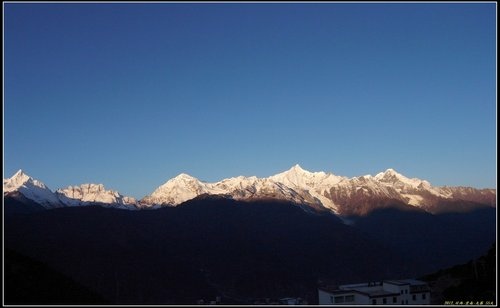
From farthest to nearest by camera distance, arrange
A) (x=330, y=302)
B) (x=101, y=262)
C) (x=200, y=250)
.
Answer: (x=200, y=250), (x=101, y=262), (x=330, y=302)

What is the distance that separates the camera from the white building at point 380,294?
52.5m

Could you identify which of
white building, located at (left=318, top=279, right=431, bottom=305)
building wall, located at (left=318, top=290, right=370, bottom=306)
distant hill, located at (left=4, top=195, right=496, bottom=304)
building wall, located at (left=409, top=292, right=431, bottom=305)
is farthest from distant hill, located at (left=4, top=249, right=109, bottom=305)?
distant hill, located at (left=4, top=195, right=496, bottom=304)

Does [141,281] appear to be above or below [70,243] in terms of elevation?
below

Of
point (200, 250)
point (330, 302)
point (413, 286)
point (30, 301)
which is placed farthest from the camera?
point (200, 250)

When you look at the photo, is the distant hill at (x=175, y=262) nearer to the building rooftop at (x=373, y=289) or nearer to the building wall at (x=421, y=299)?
the building rooftop at (x=373, y=289)

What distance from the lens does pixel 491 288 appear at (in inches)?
2148

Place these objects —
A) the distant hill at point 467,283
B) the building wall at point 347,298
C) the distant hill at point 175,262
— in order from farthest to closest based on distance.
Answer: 1. the distant hill at point 175,262
2. the distant hill at point 467,283
3. the building wall at point 347,298

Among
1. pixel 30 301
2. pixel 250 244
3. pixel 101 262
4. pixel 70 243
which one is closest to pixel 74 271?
pixel 101 262

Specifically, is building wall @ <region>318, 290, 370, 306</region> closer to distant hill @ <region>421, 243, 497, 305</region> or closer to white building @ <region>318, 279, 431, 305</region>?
white building @ <region>318, 279, 431, 305</region>

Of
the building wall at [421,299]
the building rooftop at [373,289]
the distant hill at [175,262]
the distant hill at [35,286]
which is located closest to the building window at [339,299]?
the building rooftop at [373,289]

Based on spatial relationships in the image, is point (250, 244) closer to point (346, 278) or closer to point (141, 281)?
point (346, 278)

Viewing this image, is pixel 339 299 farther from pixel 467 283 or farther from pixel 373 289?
pixel 467 283

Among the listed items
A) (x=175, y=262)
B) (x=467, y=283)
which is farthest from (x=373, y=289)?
(x=175, y=262)

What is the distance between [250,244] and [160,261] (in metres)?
45.8
